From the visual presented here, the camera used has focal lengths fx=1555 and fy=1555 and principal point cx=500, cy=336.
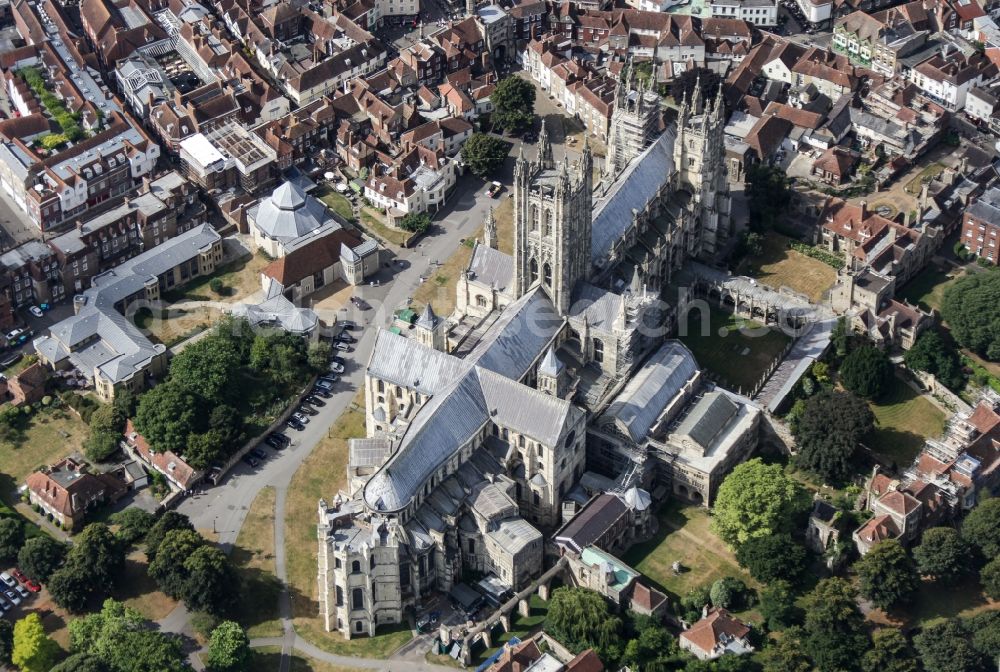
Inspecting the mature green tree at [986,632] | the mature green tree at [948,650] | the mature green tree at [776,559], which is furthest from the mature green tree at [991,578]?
the mature green tree at [776,559]

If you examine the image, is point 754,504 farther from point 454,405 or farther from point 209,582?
point 209,582

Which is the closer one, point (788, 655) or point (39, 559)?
point (788, 655)

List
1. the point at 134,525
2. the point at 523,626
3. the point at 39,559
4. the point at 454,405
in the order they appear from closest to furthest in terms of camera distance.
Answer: the point at 523,626, the point at 39,559, the point at 454,405, the point at 134,525

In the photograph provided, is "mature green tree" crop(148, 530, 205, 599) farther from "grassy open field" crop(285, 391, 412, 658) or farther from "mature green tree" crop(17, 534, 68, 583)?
"grassy open field" crop(285, 391, 412, 658)

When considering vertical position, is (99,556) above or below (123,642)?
above

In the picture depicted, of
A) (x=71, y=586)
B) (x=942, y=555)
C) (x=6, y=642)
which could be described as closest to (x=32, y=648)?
(x=6, y=642)

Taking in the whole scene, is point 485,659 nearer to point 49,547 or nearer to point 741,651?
point 741,651

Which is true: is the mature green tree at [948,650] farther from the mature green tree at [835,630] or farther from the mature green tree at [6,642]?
the mature green tree at [6,642]
